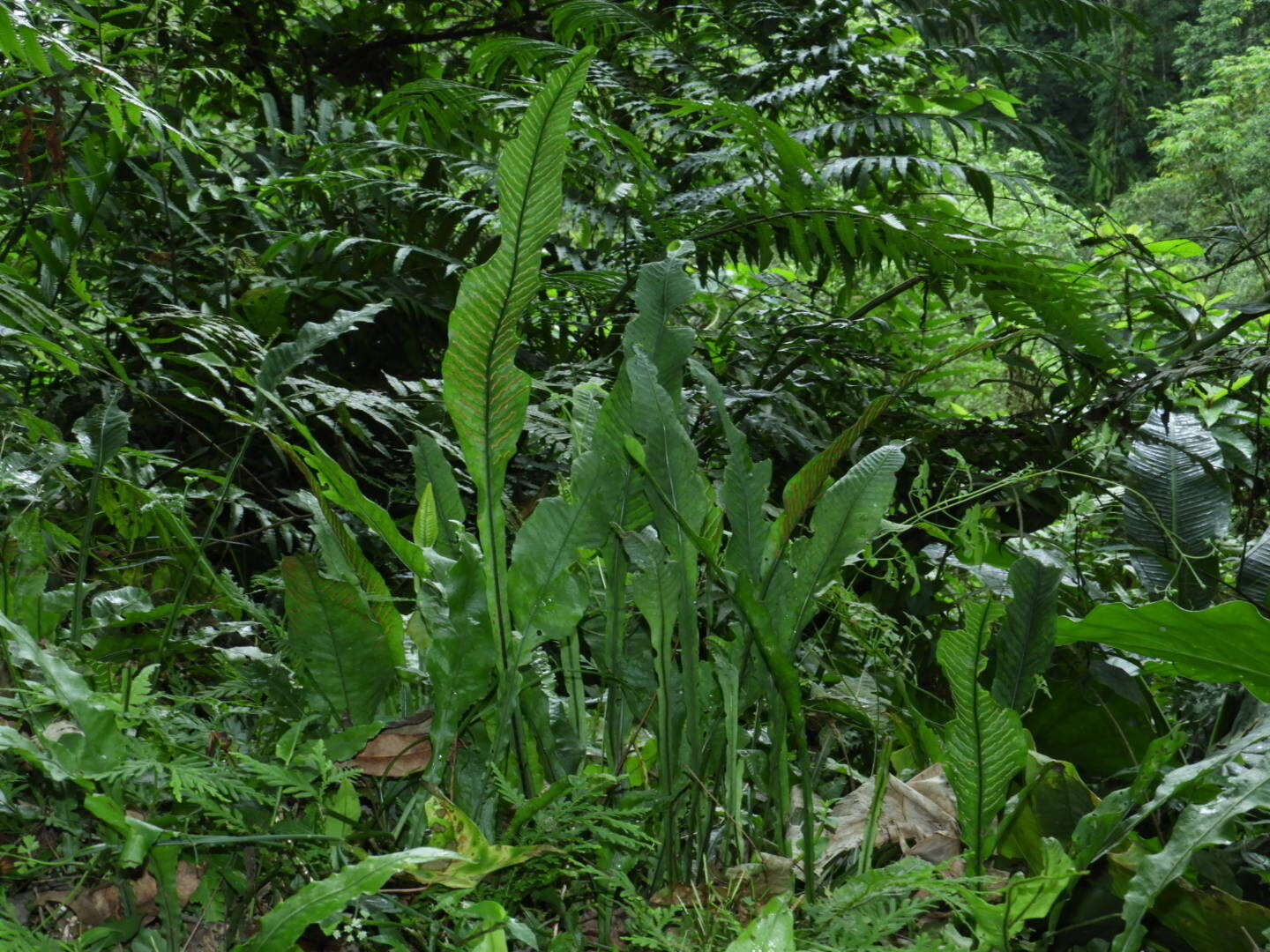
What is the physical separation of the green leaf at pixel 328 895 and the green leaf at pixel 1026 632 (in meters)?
0.48

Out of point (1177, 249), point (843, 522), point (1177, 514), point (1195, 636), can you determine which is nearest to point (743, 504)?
point (843, 522)

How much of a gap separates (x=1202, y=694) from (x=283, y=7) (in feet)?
10.1

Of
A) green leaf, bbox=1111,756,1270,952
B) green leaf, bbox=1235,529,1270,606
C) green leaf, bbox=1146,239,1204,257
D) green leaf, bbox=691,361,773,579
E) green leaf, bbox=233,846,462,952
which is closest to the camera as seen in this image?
green leaf, bbox=233,846,462,952

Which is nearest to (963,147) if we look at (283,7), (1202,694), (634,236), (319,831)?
(283,7)

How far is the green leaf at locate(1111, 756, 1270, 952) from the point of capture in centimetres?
69

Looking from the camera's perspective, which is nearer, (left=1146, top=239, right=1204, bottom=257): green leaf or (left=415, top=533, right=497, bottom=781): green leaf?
(left=415, top=533, right=497, bottom=781): green leaf

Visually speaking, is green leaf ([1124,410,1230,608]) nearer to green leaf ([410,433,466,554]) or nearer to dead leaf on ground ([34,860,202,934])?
green leaf ([410,433,466,554])

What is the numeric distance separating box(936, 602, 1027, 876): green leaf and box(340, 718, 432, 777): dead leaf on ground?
0.38 m

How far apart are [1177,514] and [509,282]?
838mm

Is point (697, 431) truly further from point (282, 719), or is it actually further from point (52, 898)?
point (52, 898)

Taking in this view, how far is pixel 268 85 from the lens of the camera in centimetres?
322

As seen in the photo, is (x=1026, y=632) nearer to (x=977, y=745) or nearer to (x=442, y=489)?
(x=977, y=745)

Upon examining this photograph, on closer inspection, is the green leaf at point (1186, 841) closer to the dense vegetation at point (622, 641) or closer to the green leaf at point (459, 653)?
the dense vegetation at point (622, 641)

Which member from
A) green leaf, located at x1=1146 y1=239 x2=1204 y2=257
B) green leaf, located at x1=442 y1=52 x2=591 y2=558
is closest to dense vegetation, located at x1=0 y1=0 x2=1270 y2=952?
green leaf, located at x1=442 y1=52 x2=591 y2=558
